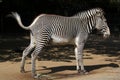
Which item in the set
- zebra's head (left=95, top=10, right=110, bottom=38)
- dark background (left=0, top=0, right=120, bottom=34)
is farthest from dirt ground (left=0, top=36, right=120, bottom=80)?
dark background (left=0, top=0, right=120, bottom=34)

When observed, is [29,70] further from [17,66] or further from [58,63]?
[58,63]

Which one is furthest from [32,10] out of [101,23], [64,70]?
[64,70]

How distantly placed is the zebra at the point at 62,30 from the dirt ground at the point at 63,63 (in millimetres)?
523

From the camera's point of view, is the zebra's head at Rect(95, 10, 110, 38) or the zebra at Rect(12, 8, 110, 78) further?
the zebra's head at Rect(95, 10, 110, 38)

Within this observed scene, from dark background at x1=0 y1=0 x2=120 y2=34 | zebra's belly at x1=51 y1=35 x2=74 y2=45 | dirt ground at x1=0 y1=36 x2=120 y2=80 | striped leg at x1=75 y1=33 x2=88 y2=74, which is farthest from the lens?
dark background at x1=0 y1=0 x2=120 y2=34

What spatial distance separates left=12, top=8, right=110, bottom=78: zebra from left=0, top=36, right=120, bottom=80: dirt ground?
523 millimetres

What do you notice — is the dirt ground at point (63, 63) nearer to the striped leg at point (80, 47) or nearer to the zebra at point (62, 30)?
the striped leg at point (80, 47)

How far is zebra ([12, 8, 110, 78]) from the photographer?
11.6 m

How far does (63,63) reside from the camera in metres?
14.2

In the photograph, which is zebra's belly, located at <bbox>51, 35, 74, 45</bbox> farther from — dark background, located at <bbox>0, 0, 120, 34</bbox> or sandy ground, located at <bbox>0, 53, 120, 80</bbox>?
dark background, located at <bbox>0, 0, 120, 34</bbox>

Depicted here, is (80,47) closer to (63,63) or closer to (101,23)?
(101,23)

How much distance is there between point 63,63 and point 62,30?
234 cm

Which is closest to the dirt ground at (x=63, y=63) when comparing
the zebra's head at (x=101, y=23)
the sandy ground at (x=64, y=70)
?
the sandy ground at (x=64, y=70)

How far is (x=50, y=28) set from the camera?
1188 centimetres
